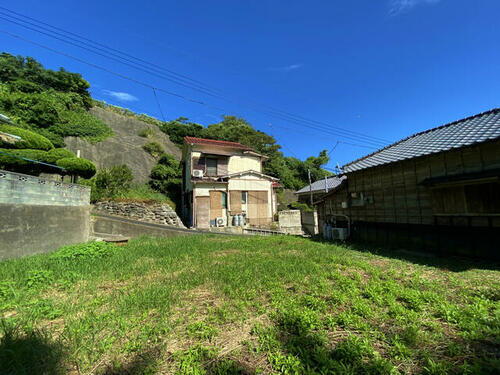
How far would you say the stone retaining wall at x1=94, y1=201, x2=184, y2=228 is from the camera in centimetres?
1404

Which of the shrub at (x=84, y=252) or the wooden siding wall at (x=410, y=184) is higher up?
the wooden siding wall at (x=410, y=184)

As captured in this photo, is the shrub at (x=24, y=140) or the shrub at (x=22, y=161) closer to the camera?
the shrub at (x=22, y=161)

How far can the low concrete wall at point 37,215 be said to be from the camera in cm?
597

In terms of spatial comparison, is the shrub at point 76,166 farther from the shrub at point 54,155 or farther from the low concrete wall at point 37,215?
the low concrete wall at point 37,215

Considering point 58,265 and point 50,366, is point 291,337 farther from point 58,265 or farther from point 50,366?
point 58,265

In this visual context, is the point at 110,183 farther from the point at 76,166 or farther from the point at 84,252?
the point at 84,252

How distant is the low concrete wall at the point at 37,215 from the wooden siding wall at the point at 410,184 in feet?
41.3

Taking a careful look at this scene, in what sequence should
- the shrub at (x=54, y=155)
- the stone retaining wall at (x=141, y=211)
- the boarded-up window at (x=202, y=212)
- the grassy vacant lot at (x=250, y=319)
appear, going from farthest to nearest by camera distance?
the boarded-up window at (x=202, y=212)
the stone retaining wall at (x=141, y=211)
the shrub at (x=54, y=155)
the grassy vacant lot at (x=250, y=319)

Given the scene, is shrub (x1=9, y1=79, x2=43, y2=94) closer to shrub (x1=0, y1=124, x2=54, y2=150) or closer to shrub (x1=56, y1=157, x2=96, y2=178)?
shrub (x1=0, y1=124, x2=54, y2=150)

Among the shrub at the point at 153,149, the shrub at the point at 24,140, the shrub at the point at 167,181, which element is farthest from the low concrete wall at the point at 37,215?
the shrub at the point at 153,149

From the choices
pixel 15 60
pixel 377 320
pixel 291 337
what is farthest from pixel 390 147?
pixel 15 60

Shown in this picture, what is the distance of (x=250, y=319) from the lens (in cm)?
299

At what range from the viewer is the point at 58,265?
533 centimetres

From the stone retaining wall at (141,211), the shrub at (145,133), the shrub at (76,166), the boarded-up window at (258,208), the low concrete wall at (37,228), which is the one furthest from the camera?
the shrub at (145,133)
